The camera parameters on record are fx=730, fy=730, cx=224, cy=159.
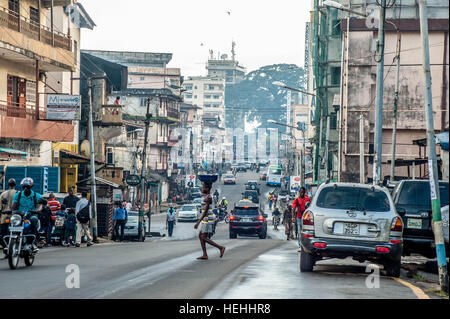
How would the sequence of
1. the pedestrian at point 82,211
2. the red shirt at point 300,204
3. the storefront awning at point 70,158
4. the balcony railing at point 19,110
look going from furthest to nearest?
the storefront awning at point 70,158 → the balcony railing at point 19,110 → the pedestrian at point 82,211 → the red shirt at point 300,204

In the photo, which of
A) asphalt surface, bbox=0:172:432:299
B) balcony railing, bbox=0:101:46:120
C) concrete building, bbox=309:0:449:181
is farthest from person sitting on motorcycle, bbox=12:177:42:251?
concrete building, bbox=309:0:449:181

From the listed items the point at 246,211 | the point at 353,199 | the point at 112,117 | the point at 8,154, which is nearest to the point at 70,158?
the point at 112,117

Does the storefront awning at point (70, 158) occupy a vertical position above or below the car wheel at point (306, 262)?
above

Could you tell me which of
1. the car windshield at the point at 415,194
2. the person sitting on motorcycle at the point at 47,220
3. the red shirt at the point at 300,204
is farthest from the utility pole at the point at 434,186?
the person sitting on motorcycle at the point at 47,220

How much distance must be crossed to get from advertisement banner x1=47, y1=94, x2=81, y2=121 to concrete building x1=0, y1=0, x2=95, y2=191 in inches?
21.0

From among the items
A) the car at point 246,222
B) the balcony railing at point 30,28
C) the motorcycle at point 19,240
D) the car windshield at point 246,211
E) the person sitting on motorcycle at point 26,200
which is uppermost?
the balcony railing at point 30,28

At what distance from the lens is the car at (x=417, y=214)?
665 inches

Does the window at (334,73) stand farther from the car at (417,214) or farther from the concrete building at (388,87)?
the car at (417,214)

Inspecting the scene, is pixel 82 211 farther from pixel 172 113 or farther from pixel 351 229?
pixel 172 113

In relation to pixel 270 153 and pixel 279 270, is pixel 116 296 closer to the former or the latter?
pixel 279 270

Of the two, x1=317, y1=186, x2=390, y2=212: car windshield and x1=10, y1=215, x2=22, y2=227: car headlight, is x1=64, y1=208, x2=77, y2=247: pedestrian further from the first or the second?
x1=317, y1=186, x2=390, y2=212: car windshield

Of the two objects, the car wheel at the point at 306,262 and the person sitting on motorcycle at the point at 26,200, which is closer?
the car wheel at the point at 306,262

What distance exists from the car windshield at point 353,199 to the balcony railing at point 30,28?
20396mm

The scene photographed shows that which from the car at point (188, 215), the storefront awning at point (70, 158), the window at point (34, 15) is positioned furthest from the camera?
the car at point (188, 215)
